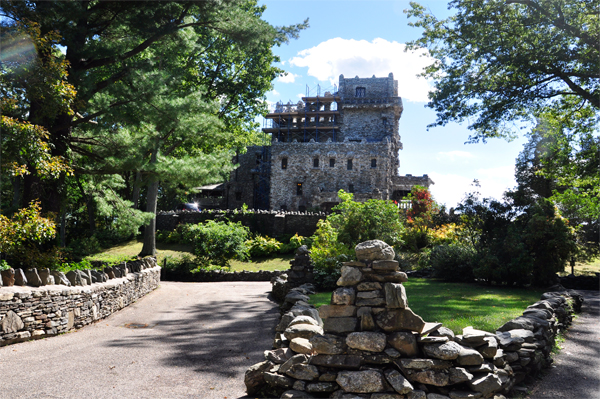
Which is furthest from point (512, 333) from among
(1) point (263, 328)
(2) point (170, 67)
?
(2) point (170, 67)

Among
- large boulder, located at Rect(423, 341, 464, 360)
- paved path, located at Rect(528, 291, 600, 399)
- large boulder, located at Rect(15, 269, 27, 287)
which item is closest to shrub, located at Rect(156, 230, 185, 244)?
large boulder, located at Rect(15, 269, 27, 287)

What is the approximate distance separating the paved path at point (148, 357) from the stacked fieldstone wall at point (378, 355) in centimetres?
91

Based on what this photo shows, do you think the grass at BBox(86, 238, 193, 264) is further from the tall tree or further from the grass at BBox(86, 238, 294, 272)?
the tall tree

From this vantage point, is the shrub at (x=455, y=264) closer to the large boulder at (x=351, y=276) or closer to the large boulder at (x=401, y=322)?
the large boulder at (x=401, y=322)

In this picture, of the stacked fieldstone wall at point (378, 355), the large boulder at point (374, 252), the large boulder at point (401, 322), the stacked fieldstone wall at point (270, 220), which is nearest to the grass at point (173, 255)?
the stacked fieldstone wall at point (270, 220)

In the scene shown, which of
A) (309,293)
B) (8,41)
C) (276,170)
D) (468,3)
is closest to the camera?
(8,41)

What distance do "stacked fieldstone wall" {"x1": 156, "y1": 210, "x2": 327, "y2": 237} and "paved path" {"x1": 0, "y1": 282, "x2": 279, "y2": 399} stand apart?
16.1m

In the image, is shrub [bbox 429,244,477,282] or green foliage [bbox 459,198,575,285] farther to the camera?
shrub [bbox 429,244,477,282]

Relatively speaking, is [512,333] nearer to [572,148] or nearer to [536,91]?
[536,91]

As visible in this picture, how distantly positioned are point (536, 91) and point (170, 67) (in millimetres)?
14004

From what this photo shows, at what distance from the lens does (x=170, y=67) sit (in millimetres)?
15672

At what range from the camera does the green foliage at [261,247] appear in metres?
22.9

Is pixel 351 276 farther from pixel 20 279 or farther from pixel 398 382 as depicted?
pixel 20 279

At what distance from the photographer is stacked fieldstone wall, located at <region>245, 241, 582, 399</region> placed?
477cm
